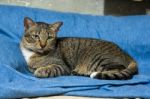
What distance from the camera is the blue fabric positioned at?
1575 millimetres

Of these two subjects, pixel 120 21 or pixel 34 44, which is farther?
pixel 120 21

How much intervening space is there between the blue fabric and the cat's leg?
5 cm

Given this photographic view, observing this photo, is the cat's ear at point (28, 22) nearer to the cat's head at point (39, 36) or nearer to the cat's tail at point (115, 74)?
the cat's head at point (39, 36)

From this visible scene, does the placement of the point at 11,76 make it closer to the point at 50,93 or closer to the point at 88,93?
the point at 50,93

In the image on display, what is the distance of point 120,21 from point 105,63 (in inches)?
25.9

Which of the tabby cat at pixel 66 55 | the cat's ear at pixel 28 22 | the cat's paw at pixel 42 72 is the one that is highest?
the cat's ear at pixel 28 22

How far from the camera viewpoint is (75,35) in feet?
7.83

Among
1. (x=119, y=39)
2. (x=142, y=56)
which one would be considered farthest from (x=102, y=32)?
(x=142, y=56)

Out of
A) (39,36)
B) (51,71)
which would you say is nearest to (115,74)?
(51,71)

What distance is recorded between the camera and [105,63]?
189 cm

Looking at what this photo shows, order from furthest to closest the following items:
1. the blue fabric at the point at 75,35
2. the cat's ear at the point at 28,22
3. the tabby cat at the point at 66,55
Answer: the cat's ear at the point at 28,22
the tabby cat at the point at 66,55
the blue fabric at the point at 75,35

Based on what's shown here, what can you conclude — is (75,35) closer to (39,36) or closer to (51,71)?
(39,36)

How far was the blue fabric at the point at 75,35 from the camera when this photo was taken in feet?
5.17

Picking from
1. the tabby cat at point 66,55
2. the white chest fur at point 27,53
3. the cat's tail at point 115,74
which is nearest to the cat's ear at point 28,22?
the tabby cat at point 66,55
